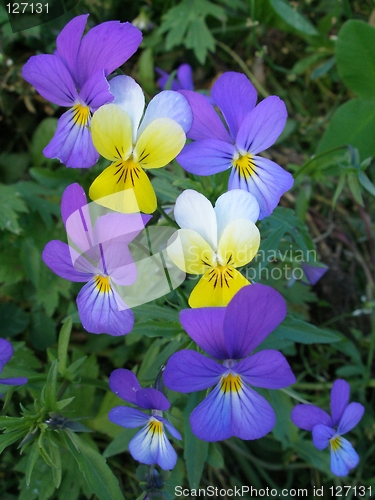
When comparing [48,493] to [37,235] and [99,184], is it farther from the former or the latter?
[99,184]

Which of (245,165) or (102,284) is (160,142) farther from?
(102,284)

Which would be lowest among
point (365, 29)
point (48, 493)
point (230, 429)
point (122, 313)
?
point (48, 493)

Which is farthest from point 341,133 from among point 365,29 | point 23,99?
point 23,99

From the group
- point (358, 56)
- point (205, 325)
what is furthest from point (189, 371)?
point (358, 56)

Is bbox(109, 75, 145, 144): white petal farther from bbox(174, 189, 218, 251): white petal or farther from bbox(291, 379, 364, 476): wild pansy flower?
bbox(291, 379, 364, 476): wild pansy flower

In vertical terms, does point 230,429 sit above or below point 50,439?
above

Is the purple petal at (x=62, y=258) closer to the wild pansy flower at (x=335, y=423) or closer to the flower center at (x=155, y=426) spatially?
the flower center at (x=155, y=426)
